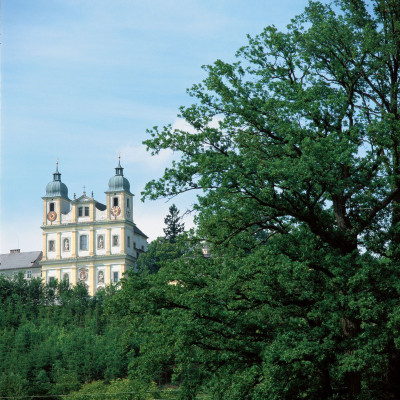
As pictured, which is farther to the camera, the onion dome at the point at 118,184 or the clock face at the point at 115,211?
the onion dome at the point at 118,184

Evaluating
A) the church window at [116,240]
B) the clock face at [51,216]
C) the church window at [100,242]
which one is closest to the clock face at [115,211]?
the church window at [116,240]

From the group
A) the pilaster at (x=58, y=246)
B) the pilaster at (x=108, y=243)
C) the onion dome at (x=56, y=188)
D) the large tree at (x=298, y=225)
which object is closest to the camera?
the large tree at (x=298, y=225)

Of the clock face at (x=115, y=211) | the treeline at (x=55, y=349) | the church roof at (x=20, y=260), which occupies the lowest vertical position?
the treeline at (x=55, y=349)

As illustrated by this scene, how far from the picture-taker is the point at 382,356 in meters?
20.0

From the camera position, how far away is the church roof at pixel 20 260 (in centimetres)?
13238

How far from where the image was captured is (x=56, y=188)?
416ft

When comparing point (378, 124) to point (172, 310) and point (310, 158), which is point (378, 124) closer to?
point (310, 158)

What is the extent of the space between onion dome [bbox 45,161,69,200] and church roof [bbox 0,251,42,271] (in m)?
12.8

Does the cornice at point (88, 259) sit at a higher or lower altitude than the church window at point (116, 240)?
lower

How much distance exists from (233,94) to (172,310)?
21.7ft

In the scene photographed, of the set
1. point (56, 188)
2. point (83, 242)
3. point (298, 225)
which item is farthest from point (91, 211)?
point (298, 225)

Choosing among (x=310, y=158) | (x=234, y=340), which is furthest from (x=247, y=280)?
(x=310, y=158)

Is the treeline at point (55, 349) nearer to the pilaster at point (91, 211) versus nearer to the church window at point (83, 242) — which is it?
the church window at point (83, 242)

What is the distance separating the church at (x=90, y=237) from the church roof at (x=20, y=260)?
9.03m
